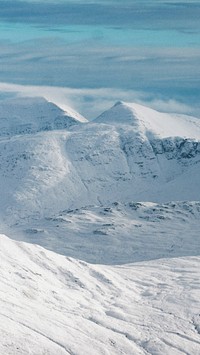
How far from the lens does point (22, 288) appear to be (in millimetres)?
195625

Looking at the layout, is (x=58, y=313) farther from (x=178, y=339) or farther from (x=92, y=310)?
(x=178, y=339)

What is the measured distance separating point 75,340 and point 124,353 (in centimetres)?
953

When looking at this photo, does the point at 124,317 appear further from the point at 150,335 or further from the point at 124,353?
the point at 124,353

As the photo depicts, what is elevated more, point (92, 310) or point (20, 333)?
point (20, 333)

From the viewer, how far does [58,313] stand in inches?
7219

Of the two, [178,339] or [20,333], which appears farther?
[178,339]

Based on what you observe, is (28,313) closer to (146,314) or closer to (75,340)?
(75,340)

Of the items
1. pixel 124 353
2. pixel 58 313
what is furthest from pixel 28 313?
pixel 124 353

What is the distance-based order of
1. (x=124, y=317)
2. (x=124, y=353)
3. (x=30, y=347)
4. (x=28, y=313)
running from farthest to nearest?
(x=124, y=317), (x=28, y=313), (x=124, y=353), (x=30, y=347)

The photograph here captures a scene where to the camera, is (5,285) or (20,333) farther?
(5,285)

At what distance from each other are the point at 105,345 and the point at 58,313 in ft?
70.9

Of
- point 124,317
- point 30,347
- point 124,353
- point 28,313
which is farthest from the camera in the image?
point 124,317

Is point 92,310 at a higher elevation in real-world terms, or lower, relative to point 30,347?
lower

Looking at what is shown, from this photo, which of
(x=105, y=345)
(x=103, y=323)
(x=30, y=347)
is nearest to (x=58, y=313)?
(x=103, y=323)
